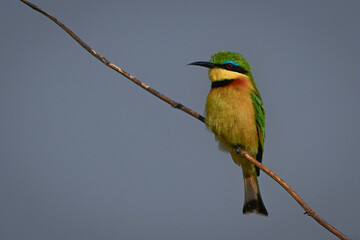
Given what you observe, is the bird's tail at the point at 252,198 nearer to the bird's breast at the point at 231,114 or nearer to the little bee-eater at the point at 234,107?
the little bee-eater at the point at 234,107

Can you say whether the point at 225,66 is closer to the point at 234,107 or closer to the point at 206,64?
the point at 206,64

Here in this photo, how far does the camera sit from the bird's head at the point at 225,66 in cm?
347

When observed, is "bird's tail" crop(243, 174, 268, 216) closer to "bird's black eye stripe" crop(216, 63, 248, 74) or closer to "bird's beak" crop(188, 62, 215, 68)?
"bird's black eye stripe" crop(216, 63, 248, 74)

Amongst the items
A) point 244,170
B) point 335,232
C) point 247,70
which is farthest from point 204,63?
point 335,232

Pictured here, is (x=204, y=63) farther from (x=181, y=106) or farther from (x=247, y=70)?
(x=181, y=106)

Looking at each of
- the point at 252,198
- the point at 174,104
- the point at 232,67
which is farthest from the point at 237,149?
the point at 174,104

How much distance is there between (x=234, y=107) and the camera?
11.2 ft

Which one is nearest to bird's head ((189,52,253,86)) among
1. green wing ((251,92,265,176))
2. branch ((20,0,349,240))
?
green wing ((251,92,265,176))

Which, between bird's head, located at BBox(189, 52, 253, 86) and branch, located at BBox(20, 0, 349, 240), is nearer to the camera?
branch, located at BBox(20, 0, 349, 240)

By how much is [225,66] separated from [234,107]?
35 cm

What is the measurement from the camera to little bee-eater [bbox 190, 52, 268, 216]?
11.2 feet

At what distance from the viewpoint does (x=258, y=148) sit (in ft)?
12.2

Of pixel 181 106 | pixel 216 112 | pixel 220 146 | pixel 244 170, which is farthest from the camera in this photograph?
pixel 244 170

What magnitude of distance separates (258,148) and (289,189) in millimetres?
1548
